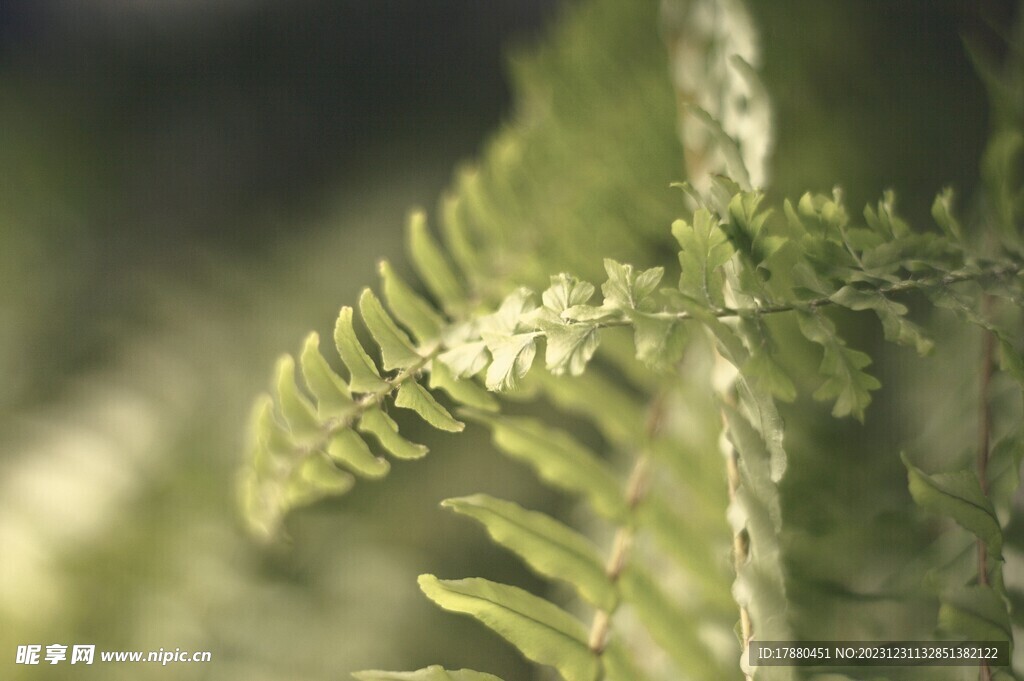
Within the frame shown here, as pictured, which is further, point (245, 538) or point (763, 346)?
point (245, 538)

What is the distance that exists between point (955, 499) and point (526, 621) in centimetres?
24

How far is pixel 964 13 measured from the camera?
0.85m

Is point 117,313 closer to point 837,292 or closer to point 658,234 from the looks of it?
point 658,234

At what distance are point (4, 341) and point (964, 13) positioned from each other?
150cm

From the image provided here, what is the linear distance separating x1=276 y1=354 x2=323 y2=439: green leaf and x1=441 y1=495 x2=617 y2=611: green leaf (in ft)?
0.42

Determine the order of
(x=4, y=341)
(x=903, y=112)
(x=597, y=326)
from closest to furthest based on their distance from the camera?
1. (x=597, y=326)
2. (x=903, y=112)
3. (x=4, y=341)

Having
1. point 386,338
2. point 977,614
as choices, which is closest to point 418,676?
point 386,338

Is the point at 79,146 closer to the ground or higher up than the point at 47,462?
higher up

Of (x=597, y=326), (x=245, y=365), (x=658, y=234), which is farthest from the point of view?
(x=245, y=365)

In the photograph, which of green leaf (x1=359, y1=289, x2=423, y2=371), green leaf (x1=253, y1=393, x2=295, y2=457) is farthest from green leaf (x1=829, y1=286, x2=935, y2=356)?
green leaf (x1=253, y1=393, x2=295, y2=457)

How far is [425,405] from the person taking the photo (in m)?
0.38

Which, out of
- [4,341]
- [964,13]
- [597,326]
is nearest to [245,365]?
[4,341]

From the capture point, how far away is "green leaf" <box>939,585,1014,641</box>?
35cm

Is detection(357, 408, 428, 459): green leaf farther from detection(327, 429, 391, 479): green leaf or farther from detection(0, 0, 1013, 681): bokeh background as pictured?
detection(0, 0, 1013, 681): bokeh background
